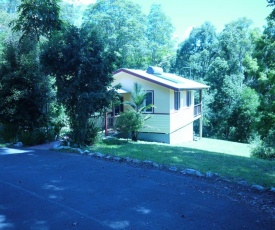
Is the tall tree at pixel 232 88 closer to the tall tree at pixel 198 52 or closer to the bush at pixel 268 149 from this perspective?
the tall tree at pixel 198 52

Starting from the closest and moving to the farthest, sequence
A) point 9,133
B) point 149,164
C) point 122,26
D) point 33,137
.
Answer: point 149,164 → point 33,137 → point 9,133 → point 122,26

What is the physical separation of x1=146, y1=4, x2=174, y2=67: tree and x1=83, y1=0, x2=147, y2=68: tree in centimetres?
562

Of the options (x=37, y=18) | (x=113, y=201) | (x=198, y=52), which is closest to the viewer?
(x=113, y=201)

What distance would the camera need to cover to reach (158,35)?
137 feet

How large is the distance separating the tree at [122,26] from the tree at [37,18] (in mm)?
17753

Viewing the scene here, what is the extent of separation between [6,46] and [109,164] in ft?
26.5

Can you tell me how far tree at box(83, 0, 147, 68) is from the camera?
31.9 m

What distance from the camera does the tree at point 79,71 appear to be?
10500 mm

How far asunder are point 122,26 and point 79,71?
80.2ft

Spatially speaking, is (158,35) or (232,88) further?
(158,35)

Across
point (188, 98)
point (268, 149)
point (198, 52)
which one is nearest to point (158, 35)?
point (198, 52)

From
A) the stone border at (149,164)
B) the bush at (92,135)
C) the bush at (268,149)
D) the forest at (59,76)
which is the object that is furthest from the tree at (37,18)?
the bush at (268,149)

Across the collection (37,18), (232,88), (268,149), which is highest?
(37,18)

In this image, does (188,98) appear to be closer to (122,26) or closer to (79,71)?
(79,71)
